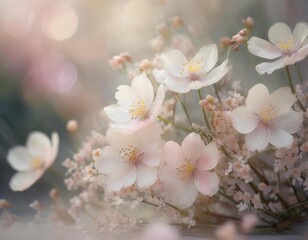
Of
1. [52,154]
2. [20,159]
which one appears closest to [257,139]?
[52,154]

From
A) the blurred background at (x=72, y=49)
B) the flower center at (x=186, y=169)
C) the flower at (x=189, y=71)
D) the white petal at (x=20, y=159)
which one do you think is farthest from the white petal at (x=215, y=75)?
the white petal at (x=20, y=159)

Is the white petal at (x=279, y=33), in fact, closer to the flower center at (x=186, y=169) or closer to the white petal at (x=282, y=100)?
the white petal at (x=282, y=100)

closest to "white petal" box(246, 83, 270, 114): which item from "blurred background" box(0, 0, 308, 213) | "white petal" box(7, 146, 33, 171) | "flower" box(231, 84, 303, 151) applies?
"flower" box(231, 84, 303, 151)

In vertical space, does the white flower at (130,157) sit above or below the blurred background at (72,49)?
below

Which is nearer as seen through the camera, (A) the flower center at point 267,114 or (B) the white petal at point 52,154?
(A) the flower center at point 267,114

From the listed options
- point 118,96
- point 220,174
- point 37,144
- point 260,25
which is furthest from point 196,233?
point 260,25

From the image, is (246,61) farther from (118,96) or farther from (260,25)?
(118,96)
